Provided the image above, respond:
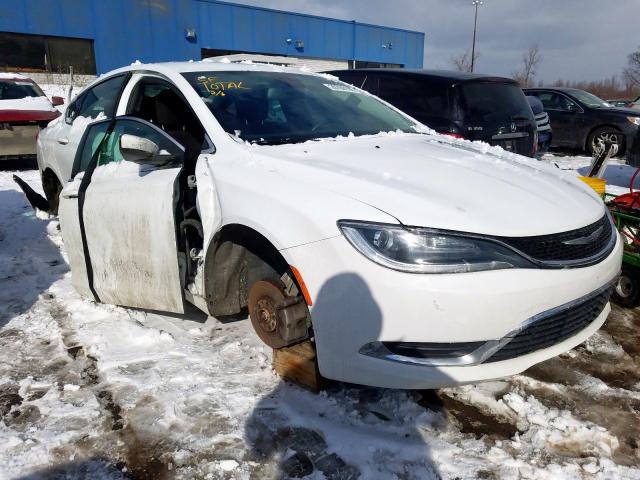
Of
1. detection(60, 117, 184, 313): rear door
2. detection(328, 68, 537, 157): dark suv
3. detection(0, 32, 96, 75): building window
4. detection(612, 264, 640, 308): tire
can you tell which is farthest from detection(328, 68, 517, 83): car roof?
detection(0, 32, 96, 75): building window

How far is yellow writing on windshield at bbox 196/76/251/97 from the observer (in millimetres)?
3023

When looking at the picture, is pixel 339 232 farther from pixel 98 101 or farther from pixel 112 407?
pixel 98 101

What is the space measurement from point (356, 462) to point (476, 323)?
2.47ft

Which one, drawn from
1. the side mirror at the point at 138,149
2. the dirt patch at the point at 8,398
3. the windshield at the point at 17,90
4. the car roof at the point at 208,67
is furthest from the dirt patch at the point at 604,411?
the windshield at the point at 17,90

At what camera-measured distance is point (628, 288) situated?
3617 mm

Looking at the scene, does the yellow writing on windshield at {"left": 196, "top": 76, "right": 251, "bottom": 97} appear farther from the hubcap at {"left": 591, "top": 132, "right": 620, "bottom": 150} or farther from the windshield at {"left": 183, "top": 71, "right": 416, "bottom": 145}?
the hubcap at {"left": 591, "top": 132, "right": 620, "bottom": 150}

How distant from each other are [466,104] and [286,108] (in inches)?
117

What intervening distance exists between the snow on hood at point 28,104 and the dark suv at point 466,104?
6152mm

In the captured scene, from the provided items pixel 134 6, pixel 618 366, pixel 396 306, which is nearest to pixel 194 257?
pixel 396 306

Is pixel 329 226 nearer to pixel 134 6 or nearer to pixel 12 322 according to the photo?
pixel 12 322

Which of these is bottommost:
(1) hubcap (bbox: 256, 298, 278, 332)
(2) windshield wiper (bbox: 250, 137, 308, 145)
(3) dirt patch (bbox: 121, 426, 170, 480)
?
(3) dirt patch (bbox: 121, 426, 170, 480)

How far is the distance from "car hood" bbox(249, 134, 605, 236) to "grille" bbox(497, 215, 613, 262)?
32 millimetres

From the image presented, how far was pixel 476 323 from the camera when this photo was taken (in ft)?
6.47

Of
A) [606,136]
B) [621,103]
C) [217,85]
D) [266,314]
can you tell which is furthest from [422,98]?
[621,103]
